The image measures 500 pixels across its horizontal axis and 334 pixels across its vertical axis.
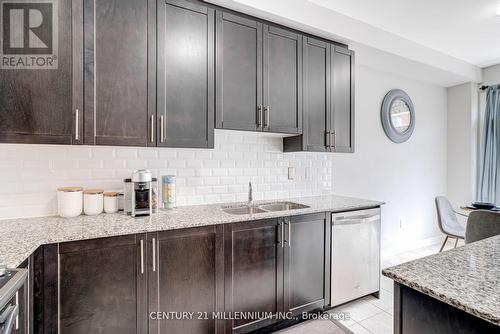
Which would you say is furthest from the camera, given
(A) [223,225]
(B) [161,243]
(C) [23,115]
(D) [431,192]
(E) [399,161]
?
(D) [431,192]

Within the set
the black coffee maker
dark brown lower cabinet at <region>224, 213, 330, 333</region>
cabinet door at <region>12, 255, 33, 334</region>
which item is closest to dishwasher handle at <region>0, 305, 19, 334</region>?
cabinet door at <region>12, 255, 33, 334</region>

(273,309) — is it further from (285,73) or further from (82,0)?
(82,0)

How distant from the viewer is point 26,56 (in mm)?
1535

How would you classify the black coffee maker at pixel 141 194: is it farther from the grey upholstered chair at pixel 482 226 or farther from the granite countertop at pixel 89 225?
the grey upholstered chair at pixel 482 226

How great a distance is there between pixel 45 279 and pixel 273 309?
A: 4.97ft

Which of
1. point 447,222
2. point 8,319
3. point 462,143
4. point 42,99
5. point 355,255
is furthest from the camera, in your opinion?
point 462,143

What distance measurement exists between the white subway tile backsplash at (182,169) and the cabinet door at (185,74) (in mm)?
372

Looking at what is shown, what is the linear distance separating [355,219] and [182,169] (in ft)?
5.37

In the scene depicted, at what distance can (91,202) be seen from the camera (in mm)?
1858

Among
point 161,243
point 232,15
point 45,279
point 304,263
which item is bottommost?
point 304,263

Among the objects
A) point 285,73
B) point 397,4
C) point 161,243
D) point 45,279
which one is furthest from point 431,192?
point 45,279

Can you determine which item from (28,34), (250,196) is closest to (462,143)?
(250,196)

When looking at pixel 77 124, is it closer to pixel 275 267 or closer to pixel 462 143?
A: pixel 275 267

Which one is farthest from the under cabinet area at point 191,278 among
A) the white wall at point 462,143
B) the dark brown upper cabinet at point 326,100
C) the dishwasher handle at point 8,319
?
the white wall at point 462,143
